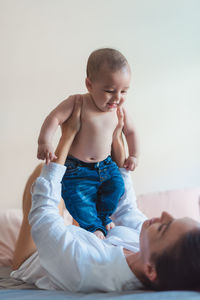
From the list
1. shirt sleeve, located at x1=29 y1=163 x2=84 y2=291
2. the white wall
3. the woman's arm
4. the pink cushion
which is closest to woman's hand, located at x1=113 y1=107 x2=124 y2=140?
the woman's arm

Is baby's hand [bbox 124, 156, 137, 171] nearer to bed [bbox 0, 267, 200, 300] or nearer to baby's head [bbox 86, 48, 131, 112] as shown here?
baby's head [bbox 86, 48, 131, 112]

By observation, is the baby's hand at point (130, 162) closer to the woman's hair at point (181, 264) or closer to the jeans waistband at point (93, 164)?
the jeans waistband at point (93, 164)

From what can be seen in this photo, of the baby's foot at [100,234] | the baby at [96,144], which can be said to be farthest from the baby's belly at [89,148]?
the baby's foot at [100,234]

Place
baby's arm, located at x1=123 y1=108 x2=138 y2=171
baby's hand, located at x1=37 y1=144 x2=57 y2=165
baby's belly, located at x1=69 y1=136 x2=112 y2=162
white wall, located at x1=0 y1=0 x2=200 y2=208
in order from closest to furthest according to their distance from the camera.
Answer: baby's hand, located at x1=37 y1=144 x2=57 y2=165 → baby's belly, located at x1=69 y1=136 x2=112 y2=162 → baby's arm, located at x1=123 y1=108 x2=138 y2=171 → white wall, located at x1=0 y1=0 x2=200 y2=208

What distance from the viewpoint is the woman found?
0.80 metres

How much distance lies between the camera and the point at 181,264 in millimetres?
775

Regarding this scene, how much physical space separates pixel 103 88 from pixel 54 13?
1.37 metres

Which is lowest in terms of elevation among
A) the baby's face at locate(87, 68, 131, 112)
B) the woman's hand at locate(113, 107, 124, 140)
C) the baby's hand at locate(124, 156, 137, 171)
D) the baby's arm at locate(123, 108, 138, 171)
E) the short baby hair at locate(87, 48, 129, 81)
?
the baby's hand at locate(124, 156, 137, 171)

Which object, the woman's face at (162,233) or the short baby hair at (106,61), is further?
the short baby hair at (106,61)

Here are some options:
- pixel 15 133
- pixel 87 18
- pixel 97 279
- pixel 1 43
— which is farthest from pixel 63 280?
pixel 87 18

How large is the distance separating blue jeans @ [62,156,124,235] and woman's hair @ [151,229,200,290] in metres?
0.40

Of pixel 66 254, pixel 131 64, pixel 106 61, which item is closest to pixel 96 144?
pixel 106 61

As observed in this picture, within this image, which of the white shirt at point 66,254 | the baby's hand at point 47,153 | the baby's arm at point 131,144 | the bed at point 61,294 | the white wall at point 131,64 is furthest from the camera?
the white wall at point 131,64

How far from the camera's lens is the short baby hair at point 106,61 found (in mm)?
1068
